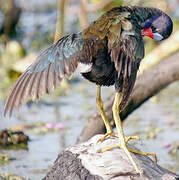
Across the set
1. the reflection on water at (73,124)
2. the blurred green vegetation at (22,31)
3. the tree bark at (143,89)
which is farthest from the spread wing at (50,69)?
the blurred green vegetation at (22,31)

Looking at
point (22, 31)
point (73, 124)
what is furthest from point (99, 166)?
point (22, 31)

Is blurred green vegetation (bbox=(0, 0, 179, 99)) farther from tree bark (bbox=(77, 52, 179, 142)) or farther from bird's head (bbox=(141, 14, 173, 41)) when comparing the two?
bird's head (bbox=(141, 14, 173, 41))

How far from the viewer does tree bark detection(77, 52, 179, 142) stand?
4.51 m

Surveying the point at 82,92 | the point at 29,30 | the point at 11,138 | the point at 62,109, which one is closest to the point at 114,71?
the point at 11,138

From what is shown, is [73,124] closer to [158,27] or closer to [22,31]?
[158,27]

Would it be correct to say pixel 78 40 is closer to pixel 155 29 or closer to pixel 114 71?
pixel 114 71

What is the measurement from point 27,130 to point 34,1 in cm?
482

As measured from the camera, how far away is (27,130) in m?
5.29

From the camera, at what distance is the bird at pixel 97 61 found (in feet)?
10.1

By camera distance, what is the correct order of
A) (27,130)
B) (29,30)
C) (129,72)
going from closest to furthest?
(129,72), (27,130), (29,30)

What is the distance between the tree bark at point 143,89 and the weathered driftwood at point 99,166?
0.97 metres

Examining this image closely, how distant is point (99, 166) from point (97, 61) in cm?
61

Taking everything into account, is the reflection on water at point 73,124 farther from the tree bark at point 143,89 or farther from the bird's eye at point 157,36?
the bird's eye at point 157,36

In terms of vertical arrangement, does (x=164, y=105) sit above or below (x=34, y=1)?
below
